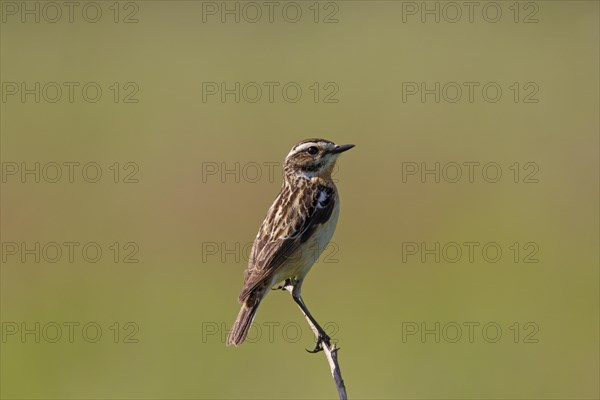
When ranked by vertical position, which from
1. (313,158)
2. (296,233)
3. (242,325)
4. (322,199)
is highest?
(313,158)

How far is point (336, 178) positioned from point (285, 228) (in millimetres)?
10817

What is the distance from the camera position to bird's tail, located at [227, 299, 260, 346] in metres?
7.28

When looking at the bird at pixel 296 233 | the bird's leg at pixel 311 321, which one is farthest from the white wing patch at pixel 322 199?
the bird's leg at pixel 311 321

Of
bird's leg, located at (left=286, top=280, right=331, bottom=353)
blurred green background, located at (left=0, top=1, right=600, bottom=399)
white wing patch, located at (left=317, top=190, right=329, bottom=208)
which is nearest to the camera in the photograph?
bird's leg, located at (left=286, top=280, right=331, bottom=353)

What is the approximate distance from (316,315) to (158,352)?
2.29m

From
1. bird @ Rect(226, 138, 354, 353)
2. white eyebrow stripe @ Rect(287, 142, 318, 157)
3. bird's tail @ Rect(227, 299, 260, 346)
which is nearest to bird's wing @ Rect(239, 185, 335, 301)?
bird @ Rect(226, 138, 354, 353)

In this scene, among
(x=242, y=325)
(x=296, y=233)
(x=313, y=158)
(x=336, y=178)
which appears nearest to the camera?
(x=242, y=325)

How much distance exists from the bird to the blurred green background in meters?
3.67

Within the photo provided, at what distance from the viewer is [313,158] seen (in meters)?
8.22

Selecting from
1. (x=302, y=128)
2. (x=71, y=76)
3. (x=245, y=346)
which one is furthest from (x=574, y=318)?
(x=71, y=76)

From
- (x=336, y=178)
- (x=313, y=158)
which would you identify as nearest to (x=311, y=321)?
(x=313, y=158)

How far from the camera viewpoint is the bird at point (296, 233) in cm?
749

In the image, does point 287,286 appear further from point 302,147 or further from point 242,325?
point 302,147

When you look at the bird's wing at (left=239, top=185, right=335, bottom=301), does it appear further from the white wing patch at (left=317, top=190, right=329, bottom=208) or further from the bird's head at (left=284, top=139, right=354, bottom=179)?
the bird's head at (left=284, top=139, right=354, bottom=179)
